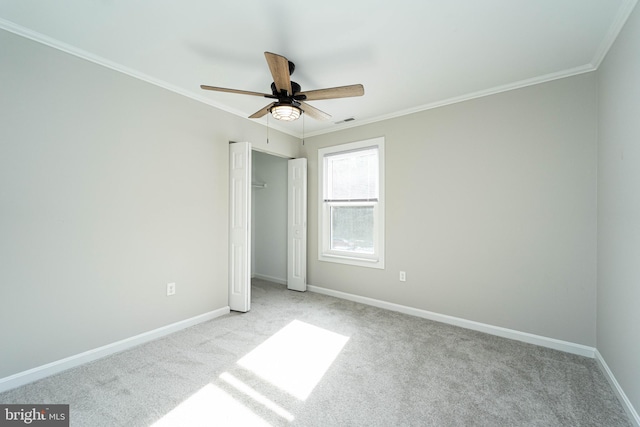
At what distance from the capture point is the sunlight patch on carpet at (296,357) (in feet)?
6.53

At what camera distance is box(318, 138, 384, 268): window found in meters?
3.64

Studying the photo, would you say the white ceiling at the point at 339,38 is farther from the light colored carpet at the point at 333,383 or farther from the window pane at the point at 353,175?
the light colored carpet at the point at 333,383

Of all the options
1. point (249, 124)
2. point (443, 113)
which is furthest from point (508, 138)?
point (249, 124)

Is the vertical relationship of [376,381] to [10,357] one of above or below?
below

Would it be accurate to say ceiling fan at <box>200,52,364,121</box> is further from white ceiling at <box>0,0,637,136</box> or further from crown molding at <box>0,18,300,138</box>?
crown molding at <box>0,18,300,138</box>

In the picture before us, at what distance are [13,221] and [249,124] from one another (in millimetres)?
2467

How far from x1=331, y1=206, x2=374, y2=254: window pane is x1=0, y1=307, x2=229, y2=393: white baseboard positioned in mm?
2108

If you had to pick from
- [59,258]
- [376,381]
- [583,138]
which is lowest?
[376,381]

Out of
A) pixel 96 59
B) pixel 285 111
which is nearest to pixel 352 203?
pixel 285 111

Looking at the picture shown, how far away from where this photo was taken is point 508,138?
2693mm

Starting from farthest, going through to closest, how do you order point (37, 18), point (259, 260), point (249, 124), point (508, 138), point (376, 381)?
point (259, 260) → point (249, 124) → point (508, 138) → point (376, 381) → point (37, 18)

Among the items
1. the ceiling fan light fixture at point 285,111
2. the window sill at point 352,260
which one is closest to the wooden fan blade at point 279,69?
the ceiling fan light fixture at point 285,111

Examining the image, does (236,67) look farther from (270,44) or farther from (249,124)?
(249,124)

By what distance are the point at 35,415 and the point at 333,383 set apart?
1.91 meters
